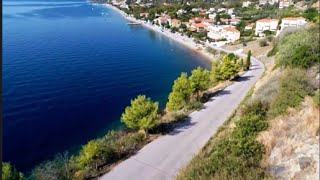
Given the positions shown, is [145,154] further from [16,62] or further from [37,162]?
[16,62]

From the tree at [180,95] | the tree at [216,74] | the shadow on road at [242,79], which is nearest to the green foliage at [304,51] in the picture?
the tree at [180,95]

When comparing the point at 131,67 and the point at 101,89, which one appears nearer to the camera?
the point at 101,89

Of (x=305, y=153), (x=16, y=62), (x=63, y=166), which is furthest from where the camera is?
(x=16, y=62)

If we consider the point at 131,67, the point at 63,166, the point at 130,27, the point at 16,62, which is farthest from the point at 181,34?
the point at 63,166

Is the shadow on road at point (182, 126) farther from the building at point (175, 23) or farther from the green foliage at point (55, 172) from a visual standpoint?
the building at point (175, 23)

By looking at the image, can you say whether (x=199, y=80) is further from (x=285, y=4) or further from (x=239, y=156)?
(x=285, y=4)

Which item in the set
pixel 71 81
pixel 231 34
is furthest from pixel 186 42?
pixel 71 81

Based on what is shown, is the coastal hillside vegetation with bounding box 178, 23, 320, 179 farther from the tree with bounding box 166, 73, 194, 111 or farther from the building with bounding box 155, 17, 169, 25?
the building with bounding box 155, 17, 169, 25

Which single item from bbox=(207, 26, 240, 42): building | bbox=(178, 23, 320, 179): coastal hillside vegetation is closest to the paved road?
bbox=(178, 23, 320, 179): coastal hillside vegetation
